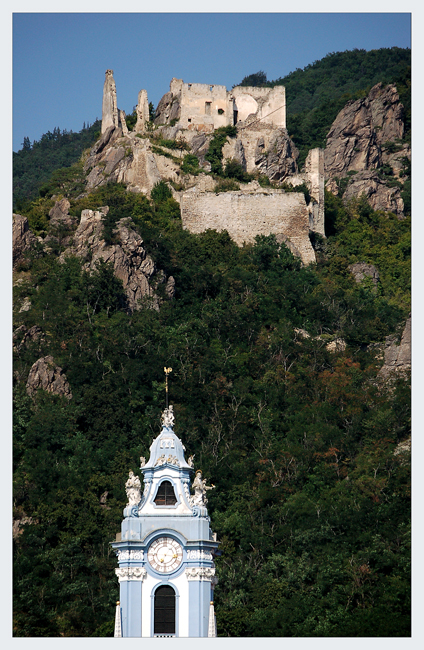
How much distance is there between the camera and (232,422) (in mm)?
56688

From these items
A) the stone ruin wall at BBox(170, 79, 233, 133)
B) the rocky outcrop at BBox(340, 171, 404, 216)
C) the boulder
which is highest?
the boulder

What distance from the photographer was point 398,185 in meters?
89.1

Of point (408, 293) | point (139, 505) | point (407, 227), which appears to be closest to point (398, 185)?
point (407, 227)

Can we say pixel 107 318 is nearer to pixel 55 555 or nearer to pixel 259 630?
pixel 55 555

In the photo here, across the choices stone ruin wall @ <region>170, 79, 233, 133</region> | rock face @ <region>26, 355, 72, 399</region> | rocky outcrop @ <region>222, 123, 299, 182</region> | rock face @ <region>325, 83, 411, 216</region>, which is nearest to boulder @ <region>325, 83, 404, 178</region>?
rock face @ <region>325, 83, 411, 216</region>

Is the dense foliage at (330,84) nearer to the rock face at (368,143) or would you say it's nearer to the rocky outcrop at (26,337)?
the rock face at (368,143)

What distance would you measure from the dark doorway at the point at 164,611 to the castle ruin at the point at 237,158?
135ft

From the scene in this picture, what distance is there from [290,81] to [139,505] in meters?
108

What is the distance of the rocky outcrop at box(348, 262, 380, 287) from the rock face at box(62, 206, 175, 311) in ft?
40.3

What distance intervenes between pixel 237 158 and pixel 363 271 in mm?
11517

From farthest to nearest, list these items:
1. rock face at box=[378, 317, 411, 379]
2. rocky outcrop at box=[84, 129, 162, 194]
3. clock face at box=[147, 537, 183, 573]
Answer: rocky outcrop at box=[84, 129, 162, 194] → rock face at box=[378, 317, 411, 379] → clock face at box=[147, 537, 183, 573]

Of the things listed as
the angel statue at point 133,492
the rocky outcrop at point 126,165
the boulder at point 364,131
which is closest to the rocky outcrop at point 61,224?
the rocky outcrop at point 126,165

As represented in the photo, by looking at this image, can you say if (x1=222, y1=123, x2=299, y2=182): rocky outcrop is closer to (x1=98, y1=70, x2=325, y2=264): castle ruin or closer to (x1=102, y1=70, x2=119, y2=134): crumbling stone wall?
(x1=98, y1=70, x2=325, y2=264): castle ruin

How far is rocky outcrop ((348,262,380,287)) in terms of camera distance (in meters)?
73.1
